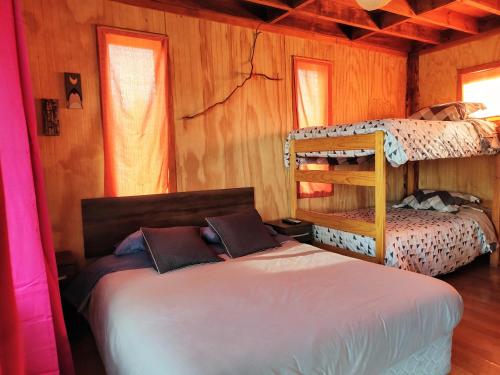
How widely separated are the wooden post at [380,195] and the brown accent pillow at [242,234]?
0.80m

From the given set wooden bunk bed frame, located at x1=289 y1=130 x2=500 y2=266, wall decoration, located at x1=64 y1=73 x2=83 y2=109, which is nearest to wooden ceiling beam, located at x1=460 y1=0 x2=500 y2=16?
wooden bunk bed frame, located at x1=289 y1=130 x2=500 y2=266

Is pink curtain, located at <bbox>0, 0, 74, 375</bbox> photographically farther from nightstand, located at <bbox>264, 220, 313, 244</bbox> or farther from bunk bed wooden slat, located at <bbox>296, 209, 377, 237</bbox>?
bunk bed wooden slat, located at <bbox>296, 209, 377, 237</bbox>

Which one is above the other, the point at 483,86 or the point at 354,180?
the point at 483,86

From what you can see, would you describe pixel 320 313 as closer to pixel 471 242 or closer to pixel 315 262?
pixel 315 262

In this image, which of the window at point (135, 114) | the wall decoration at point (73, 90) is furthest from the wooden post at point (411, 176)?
the wall decoration at point (73, 90)

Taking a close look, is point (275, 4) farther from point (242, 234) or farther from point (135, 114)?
point (242, 234)

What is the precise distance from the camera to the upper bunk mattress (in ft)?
8.36

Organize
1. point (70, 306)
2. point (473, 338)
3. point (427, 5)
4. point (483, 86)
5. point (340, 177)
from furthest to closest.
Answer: point (483, 86)
point (427, 5)
point (340, 177)
point (70, 306)
point (473, 338)

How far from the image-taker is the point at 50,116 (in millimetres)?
2445

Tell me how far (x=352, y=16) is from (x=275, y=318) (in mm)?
3071

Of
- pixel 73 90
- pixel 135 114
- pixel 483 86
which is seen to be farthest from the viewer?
pixel 483 86

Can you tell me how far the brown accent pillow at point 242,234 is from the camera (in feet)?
8.44

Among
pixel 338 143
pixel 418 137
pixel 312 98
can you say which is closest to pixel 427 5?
pixel 312 98

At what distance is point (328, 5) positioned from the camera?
10.7 ft
